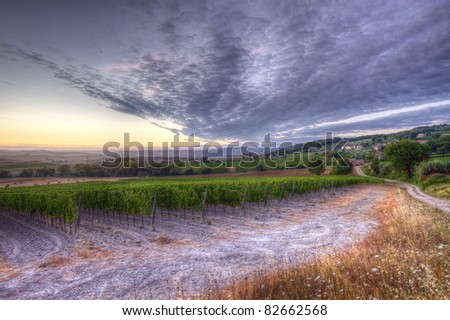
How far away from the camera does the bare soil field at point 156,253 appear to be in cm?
609

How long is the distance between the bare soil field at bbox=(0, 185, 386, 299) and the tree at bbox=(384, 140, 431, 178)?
108 feet

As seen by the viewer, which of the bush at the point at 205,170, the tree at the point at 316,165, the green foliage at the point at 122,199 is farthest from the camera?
the tree at the point at 316,165

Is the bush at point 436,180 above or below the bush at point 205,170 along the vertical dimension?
below

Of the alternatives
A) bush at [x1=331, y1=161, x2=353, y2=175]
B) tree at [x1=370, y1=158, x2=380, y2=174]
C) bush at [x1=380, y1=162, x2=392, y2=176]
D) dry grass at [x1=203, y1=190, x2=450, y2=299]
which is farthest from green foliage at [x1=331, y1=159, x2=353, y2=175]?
dry grass at [x1=203, y1=190, x2=450, y2=299]

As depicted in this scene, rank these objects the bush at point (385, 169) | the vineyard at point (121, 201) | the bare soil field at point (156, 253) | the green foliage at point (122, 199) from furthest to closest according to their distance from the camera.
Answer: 1. the bush at point (385, 169)
2. the green foliage at point (122, 199)
3. the vineyard at point (121, 201)
4. the bare soil field at point (156, 253)

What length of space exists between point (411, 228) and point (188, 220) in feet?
35.3

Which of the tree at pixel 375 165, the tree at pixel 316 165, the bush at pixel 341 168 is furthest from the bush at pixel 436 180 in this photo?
the tree at pixel 316 165

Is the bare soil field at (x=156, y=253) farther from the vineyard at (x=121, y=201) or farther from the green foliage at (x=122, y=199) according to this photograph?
the green foliage at (x=122, y=199)

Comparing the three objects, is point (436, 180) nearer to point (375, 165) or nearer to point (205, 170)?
point (375, 165)

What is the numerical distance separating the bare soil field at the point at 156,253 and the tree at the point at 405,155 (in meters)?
33.0

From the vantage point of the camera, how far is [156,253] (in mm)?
8867

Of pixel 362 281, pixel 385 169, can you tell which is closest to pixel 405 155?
pixel 385 169
